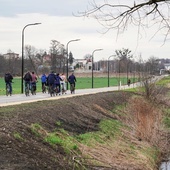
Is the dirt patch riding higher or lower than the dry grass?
higher

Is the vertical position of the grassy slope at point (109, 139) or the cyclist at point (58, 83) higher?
the cyclist at point (58, 83)

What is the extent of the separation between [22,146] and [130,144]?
24.7 ft

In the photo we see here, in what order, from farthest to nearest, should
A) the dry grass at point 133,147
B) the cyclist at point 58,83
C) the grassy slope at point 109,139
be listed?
the cyclist at point 58,83
the dry grass at point 133,147
the grassy slope at point 109,139

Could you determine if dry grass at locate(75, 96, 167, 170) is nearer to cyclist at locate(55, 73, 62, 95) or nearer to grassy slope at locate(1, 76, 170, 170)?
grassy slope at locate(1, 76, 170, 170)

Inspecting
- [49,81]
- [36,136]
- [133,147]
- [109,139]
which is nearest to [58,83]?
[49,81]

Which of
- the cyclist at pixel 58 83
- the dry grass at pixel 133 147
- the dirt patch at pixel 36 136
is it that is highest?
the cyclist at pixel 58 83

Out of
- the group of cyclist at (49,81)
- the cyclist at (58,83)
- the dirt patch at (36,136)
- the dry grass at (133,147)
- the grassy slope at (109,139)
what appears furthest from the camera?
the cyclist at (58,83)

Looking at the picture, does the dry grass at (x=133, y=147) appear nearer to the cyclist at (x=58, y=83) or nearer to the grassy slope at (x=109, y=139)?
the grassy slope at (x=109, y=139)

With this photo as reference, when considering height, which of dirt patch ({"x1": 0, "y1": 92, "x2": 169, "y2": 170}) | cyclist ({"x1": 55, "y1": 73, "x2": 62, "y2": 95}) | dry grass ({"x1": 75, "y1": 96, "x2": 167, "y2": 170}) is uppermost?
cyclist ({"x1": 55, "y1": 73, "x2": 62, "y2": 95})

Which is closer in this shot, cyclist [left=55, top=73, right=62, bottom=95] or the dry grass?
the dry grass

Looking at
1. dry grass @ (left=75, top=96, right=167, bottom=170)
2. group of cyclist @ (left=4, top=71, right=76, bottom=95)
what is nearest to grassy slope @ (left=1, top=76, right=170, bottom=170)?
dry grass @ (left=75, top=96, right=167, bottom=170)

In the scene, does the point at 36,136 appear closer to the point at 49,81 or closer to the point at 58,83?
the point at 49,81

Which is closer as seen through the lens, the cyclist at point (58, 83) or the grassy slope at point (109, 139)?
the grassy slope at point (109, 139)

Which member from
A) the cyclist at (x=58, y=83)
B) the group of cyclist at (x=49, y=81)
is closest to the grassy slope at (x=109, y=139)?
the group of cyclist at (x=49, y=81)
